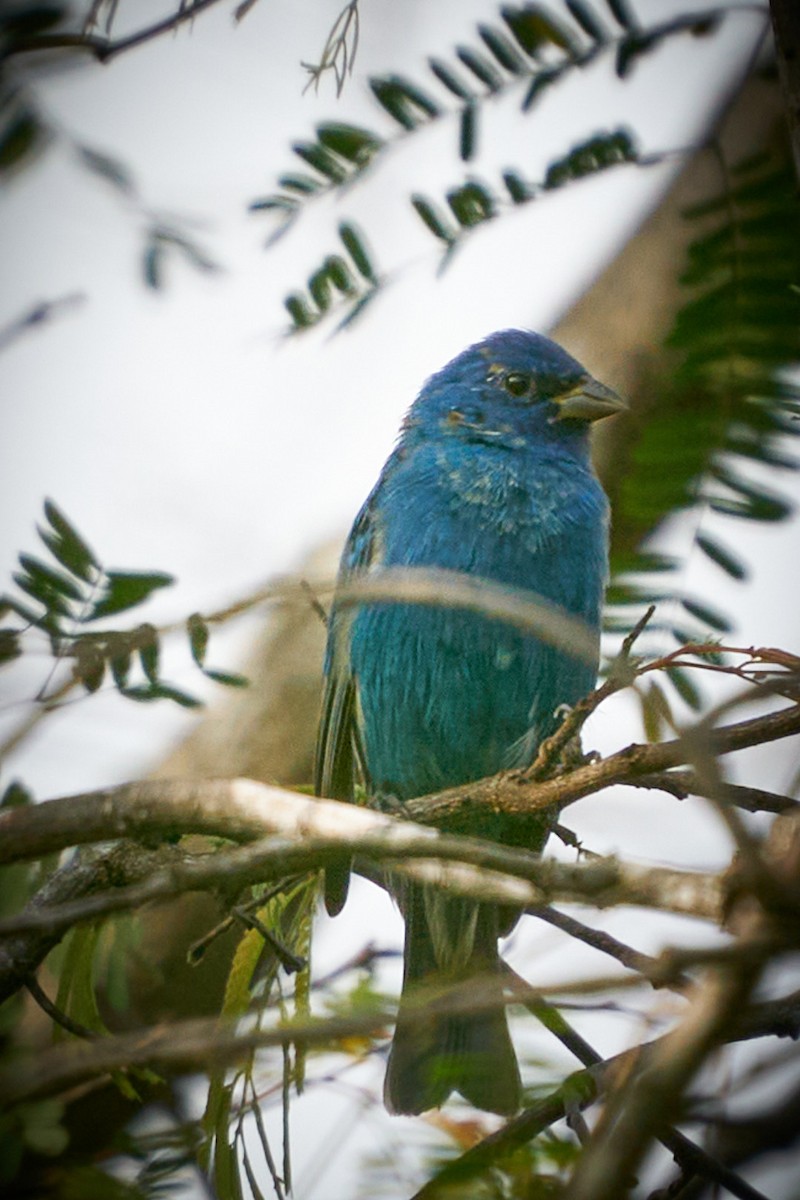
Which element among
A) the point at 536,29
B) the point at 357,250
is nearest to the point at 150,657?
the point at 357,250

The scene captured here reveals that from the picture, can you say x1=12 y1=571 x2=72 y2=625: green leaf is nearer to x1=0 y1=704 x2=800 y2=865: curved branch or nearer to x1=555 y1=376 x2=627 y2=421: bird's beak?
x1=0 y1=704 x2=800 y2=865: curved branch

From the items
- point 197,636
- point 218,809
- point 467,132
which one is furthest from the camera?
point 467,132

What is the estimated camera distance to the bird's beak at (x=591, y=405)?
469cm

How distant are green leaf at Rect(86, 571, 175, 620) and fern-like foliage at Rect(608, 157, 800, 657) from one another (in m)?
1.04

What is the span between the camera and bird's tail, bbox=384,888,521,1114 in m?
1.78

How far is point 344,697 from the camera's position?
446 centimetres

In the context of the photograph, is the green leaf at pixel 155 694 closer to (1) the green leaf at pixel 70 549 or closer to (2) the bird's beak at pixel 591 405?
(1) the green leaf at pixel 70 549

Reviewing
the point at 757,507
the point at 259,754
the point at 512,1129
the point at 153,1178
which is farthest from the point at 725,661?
the point at 259,754

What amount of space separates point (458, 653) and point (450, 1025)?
1130mm

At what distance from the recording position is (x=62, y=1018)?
280cm

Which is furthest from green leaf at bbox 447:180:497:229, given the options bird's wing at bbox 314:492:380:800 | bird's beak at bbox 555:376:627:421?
bird's beak at bbox 555:376:627:421

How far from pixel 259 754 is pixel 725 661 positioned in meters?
2.84

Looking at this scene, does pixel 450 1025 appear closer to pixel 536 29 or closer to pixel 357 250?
pixel 357 250

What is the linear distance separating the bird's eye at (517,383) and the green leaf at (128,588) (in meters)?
2.40
